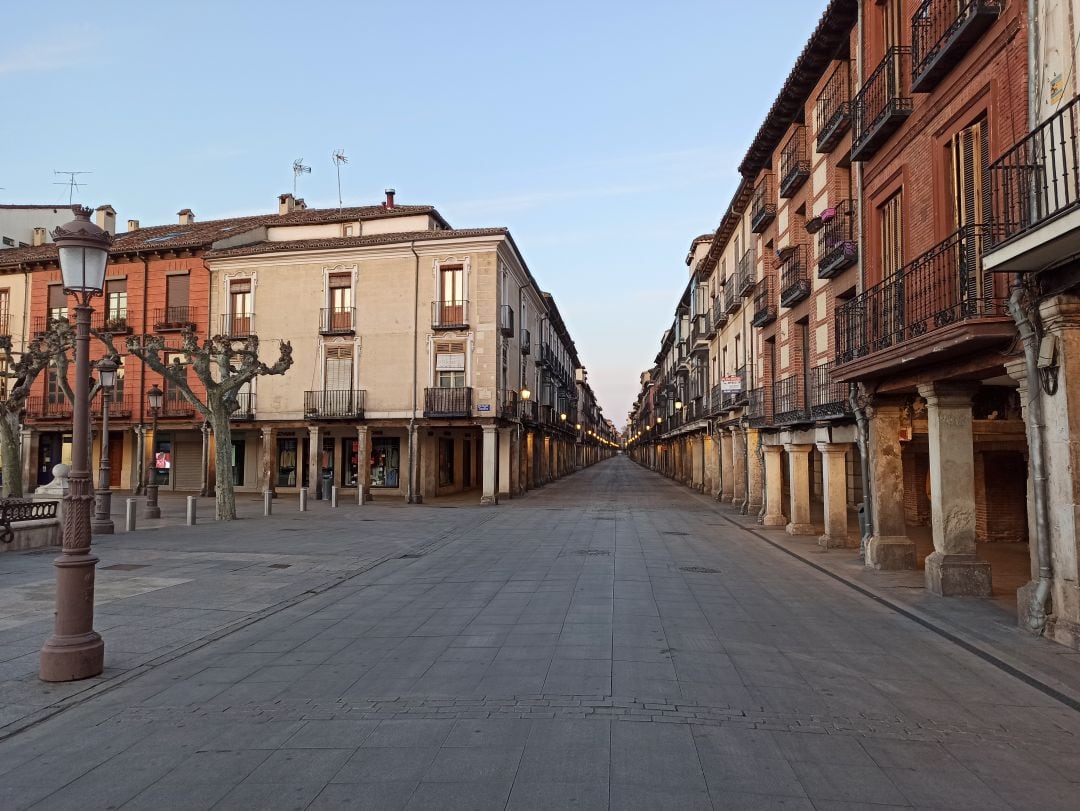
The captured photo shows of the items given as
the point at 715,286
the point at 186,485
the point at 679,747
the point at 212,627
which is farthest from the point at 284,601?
the point at 186,485

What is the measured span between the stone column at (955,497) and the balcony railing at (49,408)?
36487mm

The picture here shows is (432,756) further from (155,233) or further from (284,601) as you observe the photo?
(155,233)

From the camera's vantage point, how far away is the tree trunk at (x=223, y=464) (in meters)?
20.5

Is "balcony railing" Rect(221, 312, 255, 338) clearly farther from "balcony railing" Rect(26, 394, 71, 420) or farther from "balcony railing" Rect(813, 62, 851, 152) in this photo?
"balcony railing" Rect(813, 62, 851, 152)

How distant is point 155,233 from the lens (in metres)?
37.6

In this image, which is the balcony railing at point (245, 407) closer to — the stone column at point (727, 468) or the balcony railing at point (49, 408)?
the balcony railing at point (49, 408)

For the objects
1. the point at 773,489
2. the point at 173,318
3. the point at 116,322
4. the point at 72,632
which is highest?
the point at 173,318

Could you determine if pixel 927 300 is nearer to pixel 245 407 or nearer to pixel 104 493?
pixel 104 493

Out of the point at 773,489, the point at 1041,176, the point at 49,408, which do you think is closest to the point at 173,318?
the point at 49,408

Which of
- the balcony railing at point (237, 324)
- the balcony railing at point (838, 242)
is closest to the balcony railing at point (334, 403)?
the balcony railing at point (237, 324)

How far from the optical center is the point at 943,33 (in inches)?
358

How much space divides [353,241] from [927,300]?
85.2 ft

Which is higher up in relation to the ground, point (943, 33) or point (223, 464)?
point (943, 33)

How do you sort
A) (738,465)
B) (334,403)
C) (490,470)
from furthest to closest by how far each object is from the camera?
(334,403)
(490,470)
(738,465)
